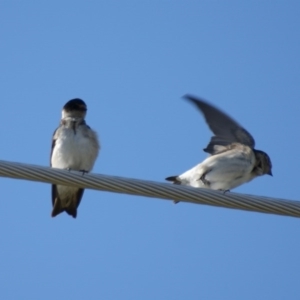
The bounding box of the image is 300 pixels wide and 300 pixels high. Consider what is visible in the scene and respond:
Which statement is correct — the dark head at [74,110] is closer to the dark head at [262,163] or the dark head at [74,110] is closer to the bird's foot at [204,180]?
the bird's foot at [204,180]

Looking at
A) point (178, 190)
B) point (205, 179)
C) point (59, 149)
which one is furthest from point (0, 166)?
point (205, 179)

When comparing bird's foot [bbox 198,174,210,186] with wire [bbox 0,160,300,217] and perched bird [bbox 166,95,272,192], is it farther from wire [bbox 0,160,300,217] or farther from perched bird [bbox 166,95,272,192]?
Result: wire [bbox 0,160,300,217]

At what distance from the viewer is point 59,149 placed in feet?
30.5

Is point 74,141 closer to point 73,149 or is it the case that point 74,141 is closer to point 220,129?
point 73,149

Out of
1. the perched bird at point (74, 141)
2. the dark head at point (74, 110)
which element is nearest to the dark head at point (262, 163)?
the perched bird at point (74, 141)

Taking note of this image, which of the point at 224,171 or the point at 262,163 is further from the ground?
the point at 262,163

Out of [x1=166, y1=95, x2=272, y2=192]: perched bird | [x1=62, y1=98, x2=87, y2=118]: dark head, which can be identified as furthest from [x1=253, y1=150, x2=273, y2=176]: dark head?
[x1=62, y1=98, x2=87, y2=118]: dark head

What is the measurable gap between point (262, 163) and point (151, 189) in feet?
13.8

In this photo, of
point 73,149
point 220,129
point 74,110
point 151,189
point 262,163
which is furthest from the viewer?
point 220,129

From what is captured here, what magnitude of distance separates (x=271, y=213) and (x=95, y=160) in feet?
12.7

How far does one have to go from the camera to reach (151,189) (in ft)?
19.0

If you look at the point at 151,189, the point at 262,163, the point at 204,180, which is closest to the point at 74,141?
the point at 204,180

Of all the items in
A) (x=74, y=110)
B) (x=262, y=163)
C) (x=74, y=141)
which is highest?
(x=74, y=110)

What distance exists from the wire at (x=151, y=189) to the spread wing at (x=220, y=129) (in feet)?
13.8
